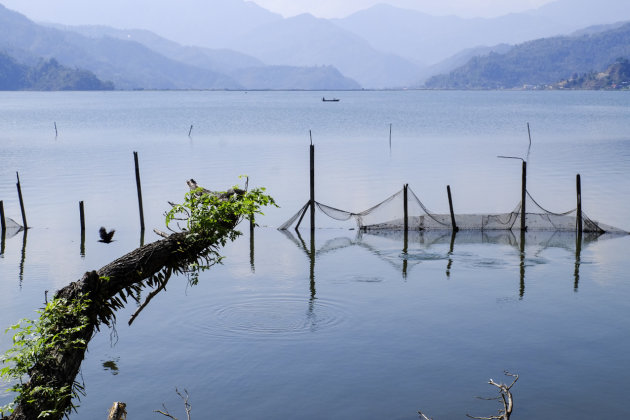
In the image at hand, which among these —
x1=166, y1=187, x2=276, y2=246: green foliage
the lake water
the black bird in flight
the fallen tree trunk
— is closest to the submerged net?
the lake water

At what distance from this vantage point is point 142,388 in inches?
619

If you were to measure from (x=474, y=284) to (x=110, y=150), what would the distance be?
2044 inches

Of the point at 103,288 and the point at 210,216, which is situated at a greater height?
the point at 210,216

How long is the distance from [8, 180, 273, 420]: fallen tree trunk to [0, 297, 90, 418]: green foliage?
0.01m

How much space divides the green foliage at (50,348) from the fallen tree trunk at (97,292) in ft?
0.04

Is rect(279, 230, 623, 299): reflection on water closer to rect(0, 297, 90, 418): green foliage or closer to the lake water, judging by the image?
the lake water

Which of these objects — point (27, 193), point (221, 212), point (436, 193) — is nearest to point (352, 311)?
point (221, 212)

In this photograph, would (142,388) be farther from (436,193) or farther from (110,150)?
(110,150)

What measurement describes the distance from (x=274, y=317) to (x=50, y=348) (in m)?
12.0

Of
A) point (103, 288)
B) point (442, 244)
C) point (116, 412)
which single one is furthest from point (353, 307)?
point (116, 412)

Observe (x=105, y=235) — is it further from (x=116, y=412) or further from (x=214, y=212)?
(x=116, y=412)

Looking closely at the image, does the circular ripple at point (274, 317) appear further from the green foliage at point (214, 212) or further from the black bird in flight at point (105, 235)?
the black bird in flight at point (105, 235)

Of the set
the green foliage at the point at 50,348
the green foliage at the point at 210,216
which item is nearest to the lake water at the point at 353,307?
the green foliage at the point at 210,216

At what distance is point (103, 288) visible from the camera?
926cm
